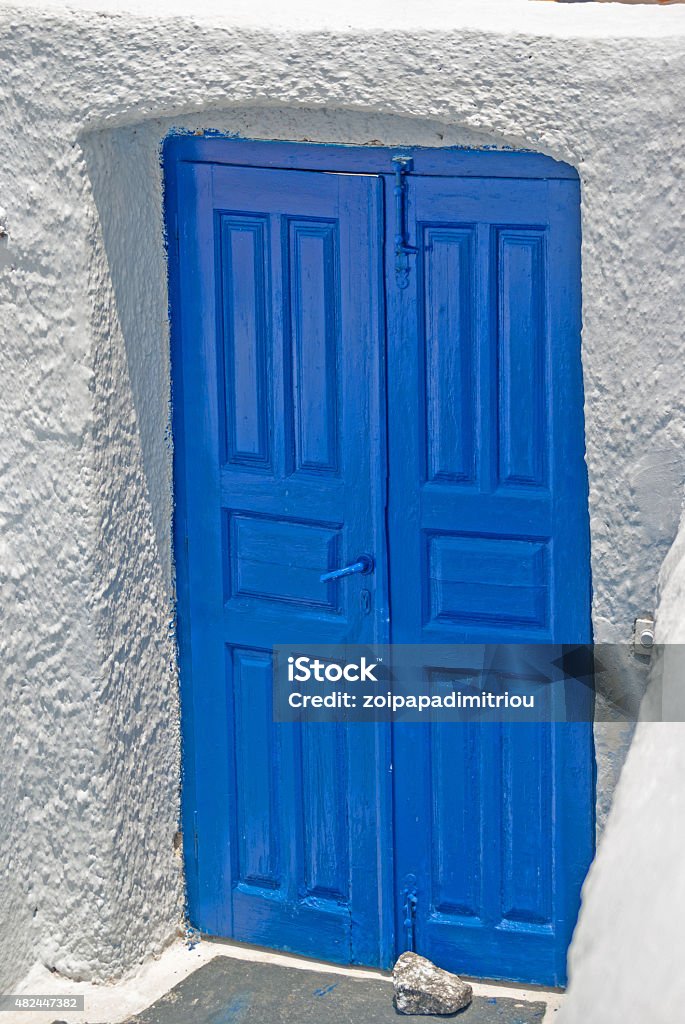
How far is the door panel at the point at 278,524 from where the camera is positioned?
13.6ft

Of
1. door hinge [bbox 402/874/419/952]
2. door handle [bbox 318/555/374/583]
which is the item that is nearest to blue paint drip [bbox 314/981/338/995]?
door hinge [bbox 402/874/419/952]

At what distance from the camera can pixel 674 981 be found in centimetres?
231

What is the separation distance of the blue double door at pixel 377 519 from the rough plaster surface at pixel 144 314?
112 mm

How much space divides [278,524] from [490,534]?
1.84 feet

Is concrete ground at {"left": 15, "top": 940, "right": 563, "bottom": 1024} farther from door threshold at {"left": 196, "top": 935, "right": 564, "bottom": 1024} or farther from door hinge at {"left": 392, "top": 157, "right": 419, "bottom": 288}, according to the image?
door hinge at {"left": 392, "top": 157, "right": 419, "bottom": 288}

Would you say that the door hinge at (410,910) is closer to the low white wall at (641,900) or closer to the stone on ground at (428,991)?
the stone on ground at (428,991)

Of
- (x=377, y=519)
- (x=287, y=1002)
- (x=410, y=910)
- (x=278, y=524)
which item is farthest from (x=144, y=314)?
(x=287, y=1002)

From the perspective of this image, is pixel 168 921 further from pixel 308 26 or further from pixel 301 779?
pixel 308 26

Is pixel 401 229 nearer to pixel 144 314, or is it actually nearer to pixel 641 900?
pixel 144 314

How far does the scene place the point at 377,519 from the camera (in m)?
4.21

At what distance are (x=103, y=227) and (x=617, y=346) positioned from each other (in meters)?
1.29

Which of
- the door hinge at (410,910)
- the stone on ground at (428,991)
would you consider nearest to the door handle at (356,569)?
the door hinge at (410,910)

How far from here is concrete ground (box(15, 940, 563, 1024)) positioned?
13.9 ft

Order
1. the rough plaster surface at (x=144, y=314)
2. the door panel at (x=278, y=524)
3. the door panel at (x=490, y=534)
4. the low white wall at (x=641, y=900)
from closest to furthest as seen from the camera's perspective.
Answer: the low white wall at (x=641, y=900) → the rough plaster surface at (x=144, y=314) → the door panel at (x=490, y=534) → the door panel at (x=278, y=524)
